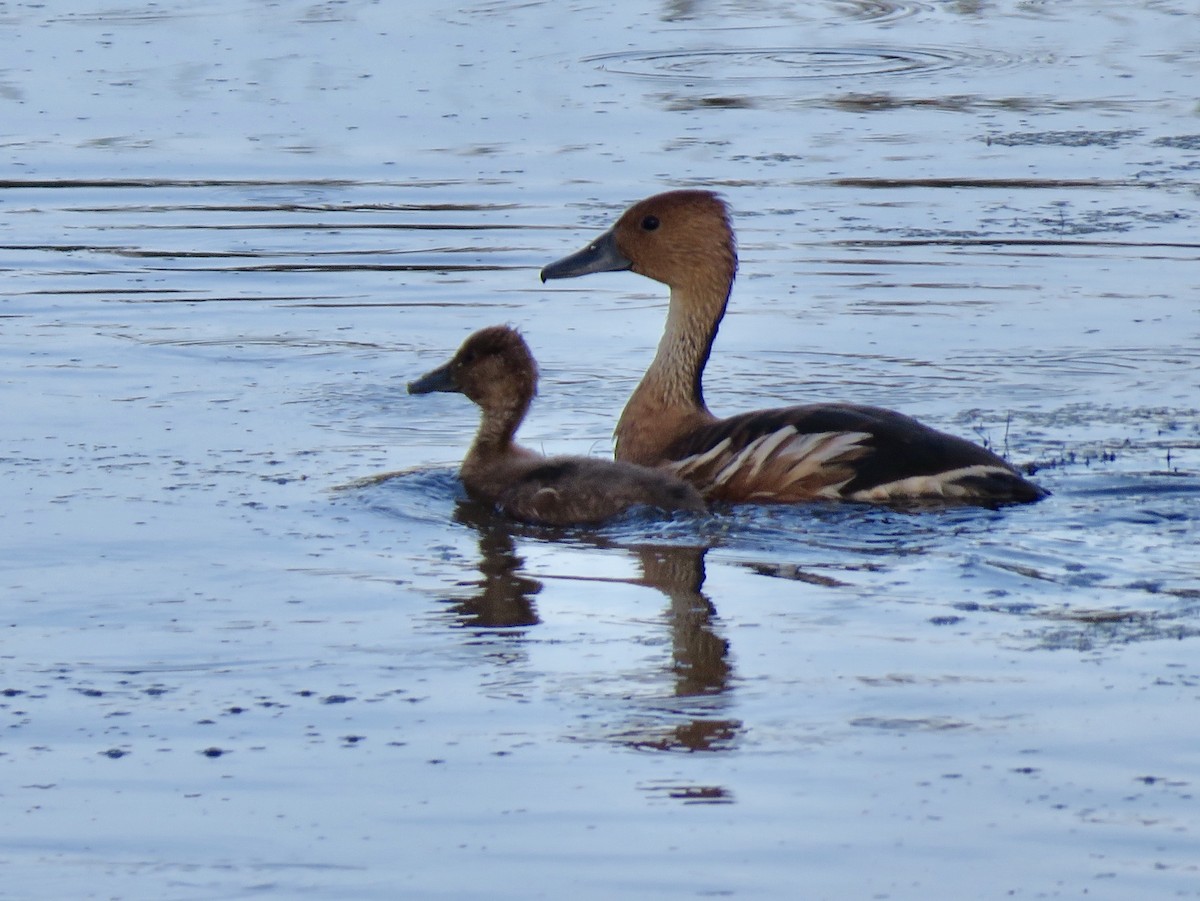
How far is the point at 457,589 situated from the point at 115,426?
2.88 meters

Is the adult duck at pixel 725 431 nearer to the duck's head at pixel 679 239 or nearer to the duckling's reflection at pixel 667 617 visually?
the duck's head at pixel 679 239

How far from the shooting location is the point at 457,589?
7152 mm

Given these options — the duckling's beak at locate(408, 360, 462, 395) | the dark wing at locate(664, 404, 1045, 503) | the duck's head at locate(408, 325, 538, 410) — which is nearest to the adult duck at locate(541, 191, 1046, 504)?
the dark wing at locate(664, 404, 1045, 503)

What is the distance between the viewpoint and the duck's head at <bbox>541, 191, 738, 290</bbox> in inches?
369

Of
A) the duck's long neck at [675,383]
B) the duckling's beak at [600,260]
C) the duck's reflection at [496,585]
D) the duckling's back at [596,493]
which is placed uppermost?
the duckling's beak at [600,260]

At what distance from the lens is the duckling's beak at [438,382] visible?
9125mm

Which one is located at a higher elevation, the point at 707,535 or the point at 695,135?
the point at 695,135

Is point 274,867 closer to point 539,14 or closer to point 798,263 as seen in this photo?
point 798,263

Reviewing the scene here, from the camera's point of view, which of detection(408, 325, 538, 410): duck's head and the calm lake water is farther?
detection(408, 325, 538, 410): duck's head

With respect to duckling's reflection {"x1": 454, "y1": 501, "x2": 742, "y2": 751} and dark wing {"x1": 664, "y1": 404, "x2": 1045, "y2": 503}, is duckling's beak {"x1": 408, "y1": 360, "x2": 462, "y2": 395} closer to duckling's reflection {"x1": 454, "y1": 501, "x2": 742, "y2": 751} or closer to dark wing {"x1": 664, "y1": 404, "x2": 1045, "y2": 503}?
duckling's reflection {"x1": 454, "y1": 501, "x2": 742, "y2": 751}

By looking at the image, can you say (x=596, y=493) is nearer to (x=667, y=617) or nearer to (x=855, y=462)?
(x=855, y=462)

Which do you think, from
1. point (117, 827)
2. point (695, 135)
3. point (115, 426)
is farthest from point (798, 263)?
point (117, 827)

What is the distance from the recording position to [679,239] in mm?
9438

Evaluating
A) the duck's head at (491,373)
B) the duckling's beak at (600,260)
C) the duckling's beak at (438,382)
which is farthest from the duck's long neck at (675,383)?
the duckling's beak at (438,382)
